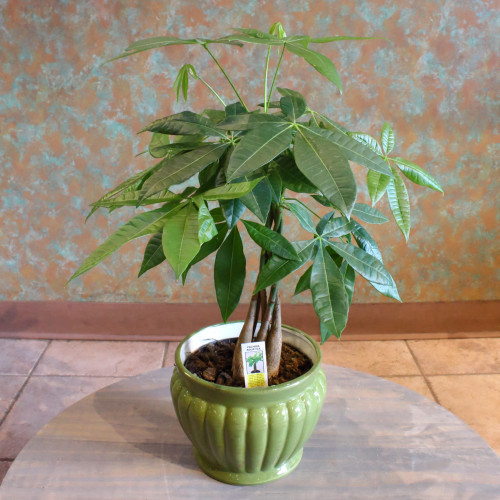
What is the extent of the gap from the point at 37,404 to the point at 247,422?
1.37 meters

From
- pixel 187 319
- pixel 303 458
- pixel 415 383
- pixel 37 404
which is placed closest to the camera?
pixel 303 458

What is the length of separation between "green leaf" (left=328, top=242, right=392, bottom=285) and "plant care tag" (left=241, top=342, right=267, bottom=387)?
0.20m

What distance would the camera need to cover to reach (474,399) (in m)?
2.07

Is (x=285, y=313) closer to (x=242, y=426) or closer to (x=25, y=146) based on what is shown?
(x=25, y=146)

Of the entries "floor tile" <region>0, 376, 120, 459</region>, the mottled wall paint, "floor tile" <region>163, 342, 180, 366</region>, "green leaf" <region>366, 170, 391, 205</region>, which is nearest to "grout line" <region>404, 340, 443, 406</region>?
the mottled wall paint

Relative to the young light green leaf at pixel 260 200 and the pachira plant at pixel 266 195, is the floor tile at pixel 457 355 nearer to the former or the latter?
the pachira plant at pixel 266 195

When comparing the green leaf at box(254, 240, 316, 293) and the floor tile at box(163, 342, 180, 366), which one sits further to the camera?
the floor tile at box(163, 342, 180, 366)

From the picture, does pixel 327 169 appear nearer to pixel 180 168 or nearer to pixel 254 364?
pixel 180 168

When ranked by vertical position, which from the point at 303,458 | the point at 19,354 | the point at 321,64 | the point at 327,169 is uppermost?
the point at 321,64

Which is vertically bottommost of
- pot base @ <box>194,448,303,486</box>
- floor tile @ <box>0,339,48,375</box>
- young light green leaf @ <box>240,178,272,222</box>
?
floor tile @ <box>0,339,48,375</box>

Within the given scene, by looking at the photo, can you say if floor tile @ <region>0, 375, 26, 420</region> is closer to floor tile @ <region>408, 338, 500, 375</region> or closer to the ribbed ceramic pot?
the ribbed ceramic pot

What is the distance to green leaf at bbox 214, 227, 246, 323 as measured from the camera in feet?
3.09

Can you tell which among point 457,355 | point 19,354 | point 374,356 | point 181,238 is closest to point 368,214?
point 181,238

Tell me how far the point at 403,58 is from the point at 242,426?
1.70 metres
